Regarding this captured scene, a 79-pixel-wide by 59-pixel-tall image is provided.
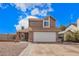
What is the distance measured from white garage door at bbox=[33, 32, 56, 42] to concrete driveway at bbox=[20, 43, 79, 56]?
0.71ft

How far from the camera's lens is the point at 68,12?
10.3 meters

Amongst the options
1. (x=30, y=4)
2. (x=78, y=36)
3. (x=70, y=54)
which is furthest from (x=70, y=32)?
(x=30, y=4)

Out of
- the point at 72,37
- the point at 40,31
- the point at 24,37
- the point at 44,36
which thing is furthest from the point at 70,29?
the point at 24,37

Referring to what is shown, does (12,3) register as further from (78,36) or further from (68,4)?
(78,36)

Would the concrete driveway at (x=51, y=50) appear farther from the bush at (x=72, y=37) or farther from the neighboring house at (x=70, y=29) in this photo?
the neighboring house at (x=70, y=29)

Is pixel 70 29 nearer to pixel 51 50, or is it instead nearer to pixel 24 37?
pixel 51 50

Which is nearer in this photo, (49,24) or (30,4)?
(30,4)

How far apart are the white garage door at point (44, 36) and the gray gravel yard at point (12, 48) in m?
0.53

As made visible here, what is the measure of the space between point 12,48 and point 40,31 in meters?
1.42

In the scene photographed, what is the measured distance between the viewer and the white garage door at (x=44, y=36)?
10695mm

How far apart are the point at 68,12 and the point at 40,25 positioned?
1.32 m

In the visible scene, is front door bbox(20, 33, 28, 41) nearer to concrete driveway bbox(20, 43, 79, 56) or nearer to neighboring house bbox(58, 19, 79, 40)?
concrete driveway bbox(20, 43, 79, 56)

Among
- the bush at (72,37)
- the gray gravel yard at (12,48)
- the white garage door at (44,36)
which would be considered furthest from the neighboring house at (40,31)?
the bush at (72,37)

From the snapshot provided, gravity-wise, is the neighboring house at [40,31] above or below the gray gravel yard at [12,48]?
above
